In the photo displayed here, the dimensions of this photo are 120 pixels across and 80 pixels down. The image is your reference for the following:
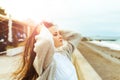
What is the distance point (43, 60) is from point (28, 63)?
19 cm

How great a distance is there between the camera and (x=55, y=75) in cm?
177

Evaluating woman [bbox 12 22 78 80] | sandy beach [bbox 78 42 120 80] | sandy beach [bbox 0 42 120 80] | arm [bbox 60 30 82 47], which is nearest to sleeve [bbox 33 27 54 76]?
woman [bbox 12 22 78 80]

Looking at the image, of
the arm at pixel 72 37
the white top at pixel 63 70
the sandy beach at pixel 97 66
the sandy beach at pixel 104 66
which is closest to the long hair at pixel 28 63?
the white top at pixel 63 70

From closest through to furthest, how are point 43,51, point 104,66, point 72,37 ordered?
1. point 43,51
2. point 72,37
3. point 104,66

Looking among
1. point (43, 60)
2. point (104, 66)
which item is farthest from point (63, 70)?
point (104, 66)

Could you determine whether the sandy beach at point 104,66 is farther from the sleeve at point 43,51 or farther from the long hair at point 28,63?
the sleeve at point 43,51

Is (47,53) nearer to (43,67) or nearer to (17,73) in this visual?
(43,67)

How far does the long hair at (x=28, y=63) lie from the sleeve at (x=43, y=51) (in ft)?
0.27

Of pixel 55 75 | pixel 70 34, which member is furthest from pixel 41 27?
pixel 70 34

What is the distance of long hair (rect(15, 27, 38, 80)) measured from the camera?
1860 millimetres

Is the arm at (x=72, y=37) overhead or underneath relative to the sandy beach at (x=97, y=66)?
overhead

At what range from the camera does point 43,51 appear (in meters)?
1.69

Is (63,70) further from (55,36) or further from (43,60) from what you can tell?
(55,36)

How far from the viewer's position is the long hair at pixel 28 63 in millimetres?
1860
